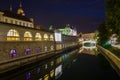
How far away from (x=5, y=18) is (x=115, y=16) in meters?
50.4

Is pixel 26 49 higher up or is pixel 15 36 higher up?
pixel 15 36

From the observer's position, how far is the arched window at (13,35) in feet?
105

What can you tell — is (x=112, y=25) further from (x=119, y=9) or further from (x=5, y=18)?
(x=5, y=18)

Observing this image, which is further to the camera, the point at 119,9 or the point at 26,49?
the point at 26,49

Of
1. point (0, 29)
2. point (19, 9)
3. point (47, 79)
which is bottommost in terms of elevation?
point (47, 79)

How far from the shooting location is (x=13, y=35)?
3303cm

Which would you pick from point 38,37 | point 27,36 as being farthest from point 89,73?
point 38,37

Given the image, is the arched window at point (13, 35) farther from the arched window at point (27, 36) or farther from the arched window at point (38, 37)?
the arched window at point (38, 37)

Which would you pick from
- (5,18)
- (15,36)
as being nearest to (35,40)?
(15,36)

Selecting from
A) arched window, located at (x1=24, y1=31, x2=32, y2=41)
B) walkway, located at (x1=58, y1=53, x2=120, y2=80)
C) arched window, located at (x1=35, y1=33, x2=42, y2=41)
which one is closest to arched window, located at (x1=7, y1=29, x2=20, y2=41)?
arched window, located at (x1=24, y1=31, x2=32, y2=41)

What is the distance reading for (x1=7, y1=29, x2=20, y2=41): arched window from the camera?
105 feet

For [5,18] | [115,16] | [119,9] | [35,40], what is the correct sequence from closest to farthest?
[119,9], [115,16], [35,40], [5,18]

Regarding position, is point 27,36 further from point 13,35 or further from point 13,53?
point 13,53

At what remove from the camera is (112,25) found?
31219mm
